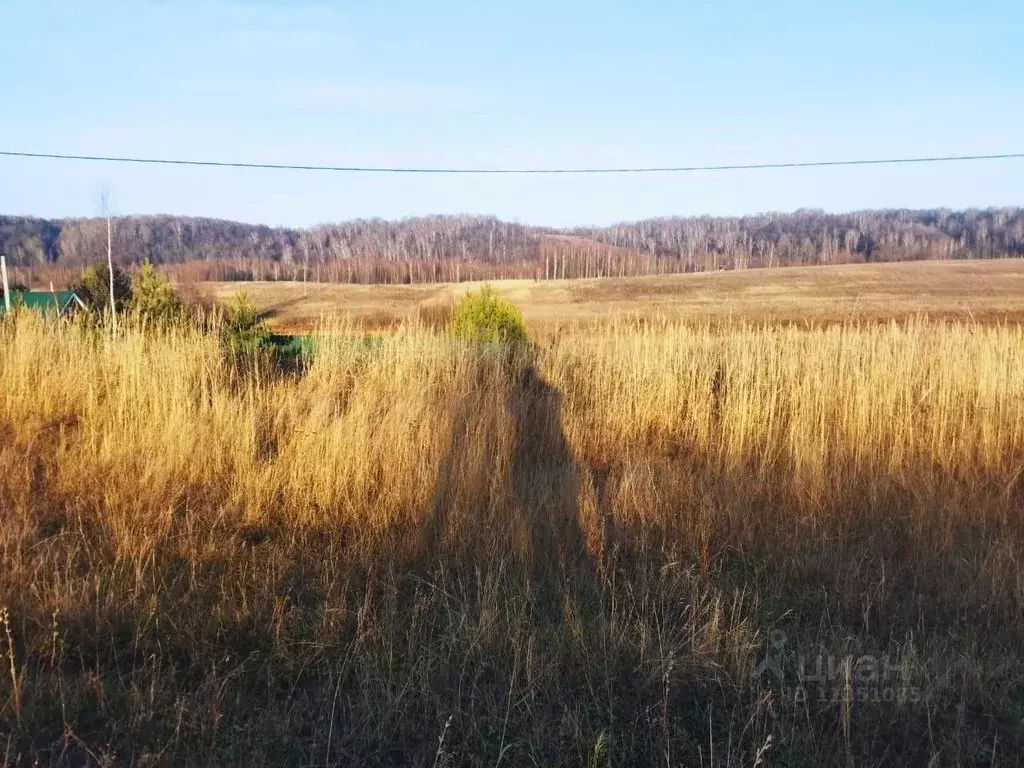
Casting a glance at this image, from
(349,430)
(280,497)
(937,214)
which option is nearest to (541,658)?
(280,497)

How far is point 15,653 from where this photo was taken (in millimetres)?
3104

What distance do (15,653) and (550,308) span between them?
42.5 meters

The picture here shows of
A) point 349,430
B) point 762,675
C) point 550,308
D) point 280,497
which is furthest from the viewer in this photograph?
point 550,308

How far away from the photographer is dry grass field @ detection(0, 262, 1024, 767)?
2.71 meters

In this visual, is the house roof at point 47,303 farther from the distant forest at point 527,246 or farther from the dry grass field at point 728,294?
the distant forest at point 527,246

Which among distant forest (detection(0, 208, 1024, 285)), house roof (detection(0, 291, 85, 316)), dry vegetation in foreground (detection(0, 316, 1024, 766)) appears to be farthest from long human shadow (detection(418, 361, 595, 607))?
distant forest (detection(0, 208, 1024, 285))

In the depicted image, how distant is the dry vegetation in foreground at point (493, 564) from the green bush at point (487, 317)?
5.94 meters

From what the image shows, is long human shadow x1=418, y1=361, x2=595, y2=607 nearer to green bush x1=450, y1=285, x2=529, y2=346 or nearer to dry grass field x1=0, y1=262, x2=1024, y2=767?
dry grass field x1=0, y1=262, x2=1024, y2=767

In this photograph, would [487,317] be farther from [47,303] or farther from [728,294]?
[728,294]

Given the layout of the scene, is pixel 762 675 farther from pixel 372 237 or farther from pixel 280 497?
pixel 372 237

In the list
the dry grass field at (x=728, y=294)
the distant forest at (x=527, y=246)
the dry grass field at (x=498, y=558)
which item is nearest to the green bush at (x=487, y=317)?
the dry grass field at (x=498, y=558)

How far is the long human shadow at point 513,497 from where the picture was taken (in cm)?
404

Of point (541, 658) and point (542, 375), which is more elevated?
point (542, 375)

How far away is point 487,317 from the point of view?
13992mm
